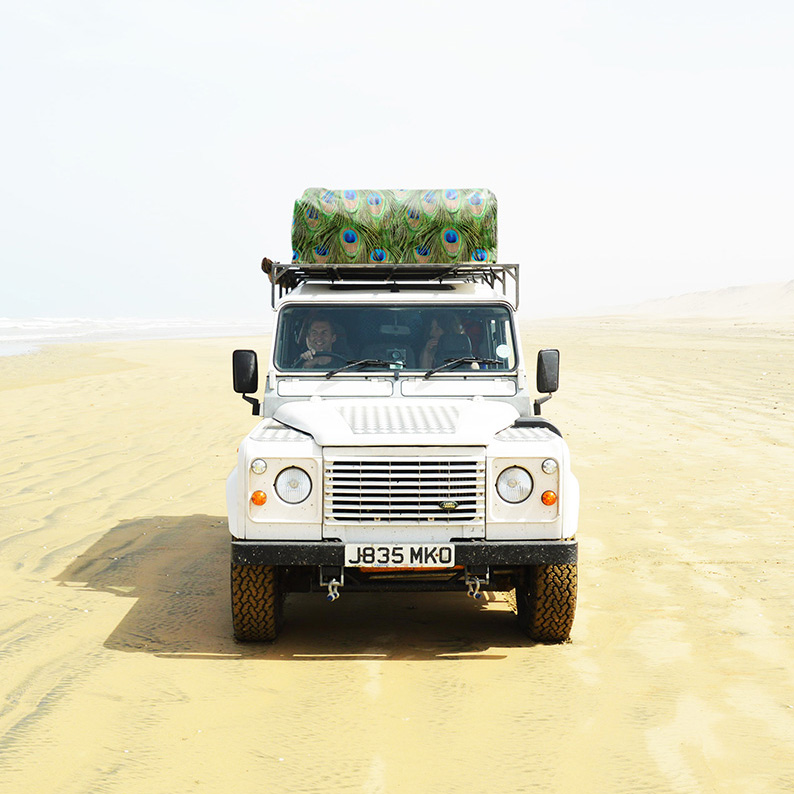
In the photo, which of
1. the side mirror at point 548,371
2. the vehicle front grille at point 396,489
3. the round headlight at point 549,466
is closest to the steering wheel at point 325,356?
the side mirror at point 548,371

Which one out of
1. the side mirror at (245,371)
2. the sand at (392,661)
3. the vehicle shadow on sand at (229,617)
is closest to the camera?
the sand at (392,661)

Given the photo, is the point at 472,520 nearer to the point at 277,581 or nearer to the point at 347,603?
the point at 277,581

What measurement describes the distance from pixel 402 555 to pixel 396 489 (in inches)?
13.7

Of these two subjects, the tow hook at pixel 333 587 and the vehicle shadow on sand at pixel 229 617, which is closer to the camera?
the tow hook at pixel 333 587

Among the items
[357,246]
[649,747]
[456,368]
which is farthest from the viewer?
[357,246]

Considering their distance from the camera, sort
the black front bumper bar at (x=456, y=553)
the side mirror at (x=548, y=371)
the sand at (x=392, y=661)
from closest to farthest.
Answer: the sand at (x=392, y=661)
the black front bumper bar at (x=456, y=553)
the side mirror at (x=548, y=371)

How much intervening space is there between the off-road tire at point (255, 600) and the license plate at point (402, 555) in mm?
536

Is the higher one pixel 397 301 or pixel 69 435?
pixel 397 301

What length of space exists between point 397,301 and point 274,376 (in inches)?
38.1

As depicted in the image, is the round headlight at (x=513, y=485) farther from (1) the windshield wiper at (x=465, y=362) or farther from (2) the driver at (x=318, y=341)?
(2) the driver at (x=318, y=341)

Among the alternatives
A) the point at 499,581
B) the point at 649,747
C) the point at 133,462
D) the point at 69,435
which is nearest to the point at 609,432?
the point at 133,462

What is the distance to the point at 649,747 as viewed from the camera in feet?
13.3

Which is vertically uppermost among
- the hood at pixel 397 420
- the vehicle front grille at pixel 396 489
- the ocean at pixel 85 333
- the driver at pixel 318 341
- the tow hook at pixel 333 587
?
the driver at pixel 318 341

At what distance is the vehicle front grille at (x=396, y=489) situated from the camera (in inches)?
200
